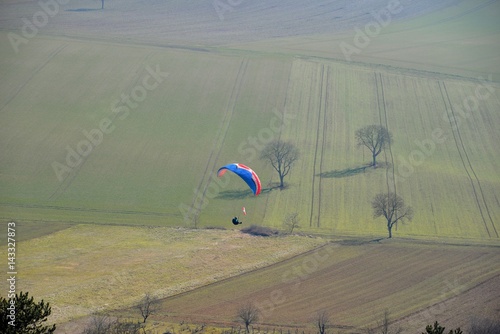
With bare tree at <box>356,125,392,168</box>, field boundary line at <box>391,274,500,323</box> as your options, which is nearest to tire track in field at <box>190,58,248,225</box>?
bare tree at <box>356,125,392,168</box>

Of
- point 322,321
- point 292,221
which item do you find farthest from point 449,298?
point 292,221

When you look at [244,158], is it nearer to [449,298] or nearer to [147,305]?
[449,298]

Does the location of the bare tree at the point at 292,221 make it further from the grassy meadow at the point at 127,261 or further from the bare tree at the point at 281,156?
the bare tree at the point at 281,156

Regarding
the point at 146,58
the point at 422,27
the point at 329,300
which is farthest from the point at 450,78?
the point at 329,300

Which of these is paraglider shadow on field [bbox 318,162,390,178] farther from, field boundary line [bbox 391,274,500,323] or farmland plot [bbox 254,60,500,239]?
field boundary line [bbox 391,274,500,323]

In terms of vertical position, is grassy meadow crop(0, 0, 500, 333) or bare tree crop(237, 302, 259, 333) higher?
grassy meadow crop(0, 0, 500, 333)

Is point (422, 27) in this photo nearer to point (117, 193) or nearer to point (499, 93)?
point (499, 93)

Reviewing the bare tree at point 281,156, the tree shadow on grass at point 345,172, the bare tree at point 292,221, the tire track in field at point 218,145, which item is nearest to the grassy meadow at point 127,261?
the bare tree at point 292,221
